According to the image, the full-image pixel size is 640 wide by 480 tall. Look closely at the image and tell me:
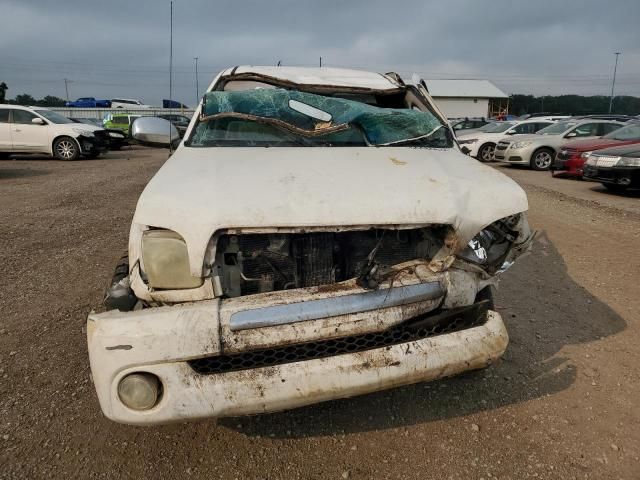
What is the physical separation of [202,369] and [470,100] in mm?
56474

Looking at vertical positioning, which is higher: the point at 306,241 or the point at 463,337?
the point at 306,241

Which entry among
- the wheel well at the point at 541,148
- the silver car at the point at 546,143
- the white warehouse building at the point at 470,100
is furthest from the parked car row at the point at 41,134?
the white warehouse building at the point at 470,100

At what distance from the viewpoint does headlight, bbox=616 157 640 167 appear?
29.5ft

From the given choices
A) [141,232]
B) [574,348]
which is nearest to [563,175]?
[574,348]

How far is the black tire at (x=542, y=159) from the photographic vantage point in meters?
14.5

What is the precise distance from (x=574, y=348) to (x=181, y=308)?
2700 mm

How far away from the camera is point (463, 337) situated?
2.16 metres

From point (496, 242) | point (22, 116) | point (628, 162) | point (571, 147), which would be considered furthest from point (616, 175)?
point (22, 116)

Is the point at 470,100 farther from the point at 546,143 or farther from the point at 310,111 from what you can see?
the point at 310,111

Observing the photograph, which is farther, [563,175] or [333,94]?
[563,175]

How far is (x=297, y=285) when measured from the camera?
2303 mm

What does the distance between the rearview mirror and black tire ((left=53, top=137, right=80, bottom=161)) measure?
47.3ft

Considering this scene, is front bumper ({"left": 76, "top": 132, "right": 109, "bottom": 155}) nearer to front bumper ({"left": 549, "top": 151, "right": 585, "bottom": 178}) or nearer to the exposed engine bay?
front bumper ({"left": 549, "top": 151, "right": 585, "bottom": 178})

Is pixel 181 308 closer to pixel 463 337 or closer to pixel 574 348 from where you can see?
pixel 463 337
